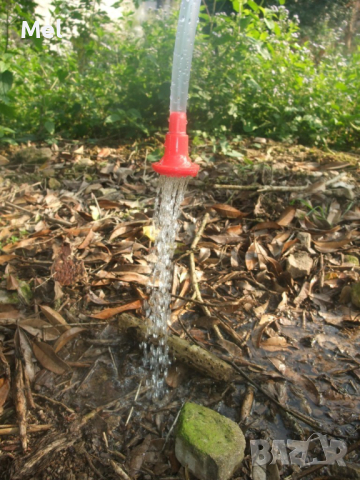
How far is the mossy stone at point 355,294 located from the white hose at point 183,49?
48.7 inches

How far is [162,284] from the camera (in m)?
2.15

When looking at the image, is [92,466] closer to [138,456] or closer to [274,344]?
[138,456]

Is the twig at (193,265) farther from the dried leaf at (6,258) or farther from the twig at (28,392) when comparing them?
the dried leaf at (6,258)

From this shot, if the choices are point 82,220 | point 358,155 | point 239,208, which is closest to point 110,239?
point 82,220

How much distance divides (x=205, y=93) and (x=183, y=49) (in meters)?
1.98

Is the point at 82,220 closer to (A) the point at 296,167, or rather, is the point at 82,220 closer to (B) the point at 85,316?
(B) the point at 85,316

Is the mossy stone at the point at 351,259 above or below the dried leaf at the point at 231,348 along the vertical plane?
above

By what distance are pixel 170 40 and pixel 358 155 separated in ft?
5.76

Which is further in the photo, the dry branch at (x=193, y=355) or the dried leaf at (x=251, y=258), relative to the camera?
the dried leaf at (x=251, y=258)

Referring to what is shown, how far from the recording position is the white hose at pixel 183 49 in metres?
1.33

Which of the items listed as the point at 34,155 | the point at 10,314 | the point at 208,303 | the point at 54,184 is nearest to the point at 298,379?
the point at 208,303

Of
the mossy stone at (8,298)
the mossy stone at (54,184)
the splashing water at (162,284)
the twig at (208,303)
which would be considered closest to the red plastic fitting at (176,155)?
the splashing water at (162,284)

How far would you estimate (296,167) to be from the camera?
10.1 feet

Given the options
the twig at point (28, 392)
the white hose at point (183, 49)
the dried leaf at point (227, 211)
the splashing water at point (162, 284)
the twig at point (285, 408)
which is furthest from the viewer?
the dried leaf at point (227, 211)
